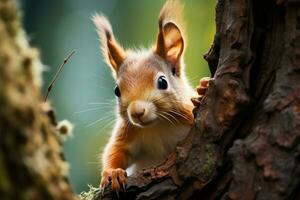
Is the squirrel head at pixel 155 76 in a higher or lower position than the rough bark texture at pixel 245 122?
higher

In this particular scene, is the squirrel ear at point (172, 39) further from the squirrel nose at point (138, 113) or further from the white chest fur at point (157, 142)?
the squirrel nose at point (138, 113)

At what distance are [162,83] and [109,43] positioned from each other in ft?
1.44

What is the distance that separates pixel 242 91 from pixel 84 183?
4.14 m

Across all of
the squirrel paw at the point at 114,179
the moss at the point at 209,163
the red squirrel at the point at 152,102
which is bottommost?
the moss at the point at 209,163

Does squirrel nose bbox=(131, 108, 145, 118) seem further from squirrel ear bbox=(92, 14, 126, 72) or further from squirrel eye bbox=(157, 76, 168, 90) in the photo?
squirrel ear bbox=(92, 14, 126, 72)

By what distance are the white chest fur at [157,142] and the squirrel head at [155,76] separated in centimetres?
5

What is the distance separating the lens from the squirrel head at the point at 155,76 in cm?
262

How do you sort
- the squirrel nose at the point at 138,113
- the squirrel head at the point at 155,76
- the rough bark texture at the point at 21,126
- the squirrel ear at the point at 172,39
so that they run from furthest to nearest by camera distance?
1. the squirrel ear at the point at 172,39
2. the squirrel head at the point at 155,76
3. the squirrel nose at the point at 138,113
4. the rough bark texture at the point at 21,126

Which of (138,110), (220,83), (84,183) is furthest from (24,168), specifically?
(84,183)

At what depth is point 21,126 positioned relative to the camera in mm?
1073

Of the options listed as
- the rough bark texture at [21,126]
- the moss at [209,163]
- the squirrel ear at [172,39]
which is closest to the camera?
the rough bark texture at [21,126]

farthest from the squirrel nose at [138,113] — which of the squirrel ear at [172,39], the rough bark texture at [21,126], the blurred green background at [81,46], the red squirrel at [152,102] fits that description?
the blurred green background at [81,46]

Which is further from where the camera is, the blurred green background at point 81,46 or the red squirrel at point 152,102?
the blurred green background at point 81,46

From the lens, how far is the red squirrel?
264 centimetres
